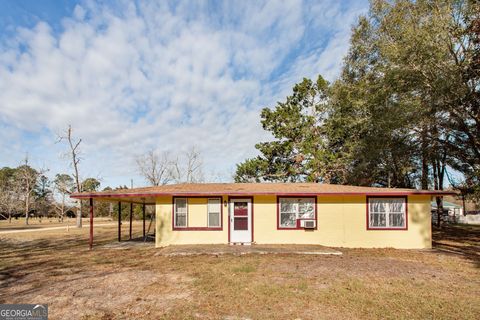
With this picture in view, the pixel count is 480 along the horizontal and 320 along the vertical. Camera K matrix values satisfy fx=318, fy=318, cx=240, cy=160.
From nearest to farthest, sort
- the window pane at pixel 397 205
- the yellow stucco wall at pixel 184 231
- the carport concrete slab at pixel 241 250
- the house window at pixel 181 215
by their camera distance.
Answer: the carport concrete slab at pixel 241 250 → the window pane at pixel 397 205 → the yellow stucco wall at pixel 184 231 → the house window at pixel 181 215

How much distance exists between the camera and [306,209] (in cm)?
1380

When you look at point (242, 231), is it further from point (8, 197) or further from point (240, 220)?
point (8, 197)

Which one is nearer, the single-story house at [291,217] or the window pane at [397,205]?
the single-story house at [291,217]

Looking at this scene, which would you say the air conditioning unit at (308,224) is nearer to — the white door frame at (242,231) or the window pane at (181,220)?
the white door frame at (242,231)

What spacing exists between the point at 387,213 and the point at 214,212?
737cm

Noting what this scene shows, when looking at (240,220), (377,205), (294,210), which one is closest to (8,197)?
(240,220)

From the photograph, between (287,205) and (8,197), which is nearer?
(287,205)

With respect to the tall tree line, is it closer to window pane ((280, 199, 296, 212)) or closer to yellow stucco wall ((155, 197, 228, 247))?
window pane ((280, 199, 296, 212))

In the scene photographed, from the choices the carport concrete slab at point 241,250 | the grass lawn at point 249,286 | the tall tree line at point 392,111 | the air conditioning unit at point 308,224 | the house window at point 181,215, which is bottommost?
the carport concrete slab at point 241,250

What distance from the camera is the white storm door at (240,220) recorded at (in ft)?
44.9

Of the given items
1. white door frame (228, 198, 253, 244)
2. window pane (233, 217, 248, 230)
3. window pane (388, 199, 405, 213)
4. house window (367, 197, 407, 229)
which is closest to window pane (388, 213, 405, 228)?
house window (367, 197, 407, 229)

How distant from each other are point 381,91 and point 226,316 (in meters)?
14.3

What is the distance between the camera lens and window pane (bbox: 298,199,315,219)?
13.8 m

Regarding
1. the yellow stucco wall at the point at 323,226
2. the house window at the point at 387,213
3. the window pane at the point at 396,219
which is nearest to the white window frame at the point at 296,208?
the yellow stucco wall at the point at 323,226
